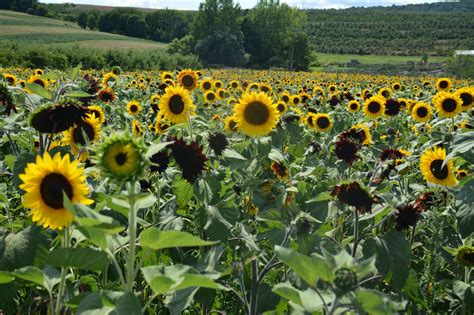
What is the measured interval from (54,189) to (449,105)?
4680 millimetres

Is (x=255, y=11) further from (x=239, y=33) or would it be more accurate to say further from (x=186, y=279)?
(x=186, y=279)

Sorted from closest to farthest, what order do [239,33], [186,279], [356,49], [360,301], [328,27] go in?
[360,301] < [186,279] < [239,33] < [356,49] < [328,27]

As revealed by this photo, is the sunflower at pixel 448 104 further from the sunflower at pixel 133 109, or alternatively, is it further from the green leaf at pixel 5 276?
the green leaf at pixel 5 276

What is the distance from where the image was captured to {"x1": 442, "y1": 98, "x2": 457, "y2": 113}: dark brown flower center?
17.2 feet

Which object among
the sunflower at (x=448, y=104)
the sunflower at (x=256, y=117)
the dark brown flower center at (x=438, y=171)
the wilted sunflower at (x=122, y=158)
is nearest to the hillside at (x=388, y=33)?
the sunflower at (x=448, y=104)

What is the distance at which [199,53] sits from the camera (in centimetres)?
5725

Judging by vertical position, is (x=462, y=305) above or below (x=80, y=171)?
below

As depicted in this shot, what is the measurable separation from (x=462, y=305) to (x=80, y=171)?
2.16 metres

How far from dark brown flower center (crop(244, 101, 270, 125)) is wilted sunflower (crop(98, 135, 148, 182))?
8.18 feet

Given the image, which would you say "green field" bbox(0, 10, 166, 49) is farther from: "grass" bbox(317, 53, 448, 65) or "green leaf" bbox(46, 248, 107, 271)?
"green leaf" bbox(46, 248, 107, 271)

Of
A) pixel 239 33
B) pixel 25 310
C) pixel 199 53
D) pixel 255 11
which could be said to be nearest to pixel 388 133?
pixel 25 310

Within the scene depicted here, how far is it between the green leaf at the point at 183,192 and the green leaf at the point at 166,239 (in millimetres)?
1131

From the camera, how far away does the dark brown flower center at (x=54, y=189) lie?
1688mm

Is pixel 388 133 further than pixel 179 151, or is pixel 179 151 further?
pixel 388 133
